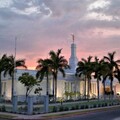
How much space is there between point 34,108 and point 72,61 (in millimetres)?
45550

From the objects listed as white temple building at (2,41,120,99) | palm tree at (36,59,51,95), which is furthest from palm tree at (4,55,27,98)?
white temple building at (2,41,120,99)

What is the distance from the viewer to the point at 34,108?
112 feet

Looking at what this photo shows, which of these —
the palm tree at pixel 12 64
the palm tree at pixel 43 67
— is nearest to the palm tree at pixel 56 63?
the palm tree at pixel 43 67

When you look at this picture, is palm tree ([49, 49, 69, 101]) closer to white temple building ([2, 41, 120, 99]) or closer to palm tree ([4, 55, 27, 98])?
palm tree ([4, 55, 27, 98])

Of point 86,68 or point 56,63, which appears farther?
point 86,68

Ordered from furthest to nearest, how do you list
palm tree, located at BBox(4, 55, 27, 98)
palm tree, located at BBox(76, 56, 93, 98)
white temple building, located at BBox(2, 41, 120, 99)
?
1. palm tree, located at BBox(76, 56, 93, 98)
2. white temple building, located at BBox(2, 41, 120, 99)
3. palm tree, located at BBox(4, 55, 27, 98)

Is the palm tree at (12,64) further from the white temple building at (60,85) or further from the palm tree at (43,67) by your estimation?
the white temple building at (60,85)

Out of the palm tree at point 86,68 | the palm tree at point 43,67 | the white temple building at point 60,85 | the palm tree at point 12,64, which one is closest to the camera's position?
the palm tree at point 43,67

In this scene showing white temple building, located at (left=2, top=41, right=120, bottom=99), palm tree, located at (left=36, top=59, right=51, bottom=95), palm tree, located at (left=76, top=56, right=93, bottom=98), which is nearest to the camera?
palm tree, located at (left=36, top=59, right=51, bottom=95)

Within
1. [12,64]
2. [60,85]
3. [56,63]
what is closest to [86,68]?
[60,85]

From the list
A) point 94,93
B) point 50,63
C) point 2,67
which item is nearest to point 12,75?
point 2,67

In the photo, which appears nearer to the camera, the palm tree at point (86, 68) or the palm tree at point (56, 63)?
the palm tree at point (56, 63)

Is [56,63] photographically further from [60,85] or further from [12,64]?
[60,85]

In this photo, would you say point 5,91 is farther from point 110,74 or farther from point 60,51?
point 110,74
